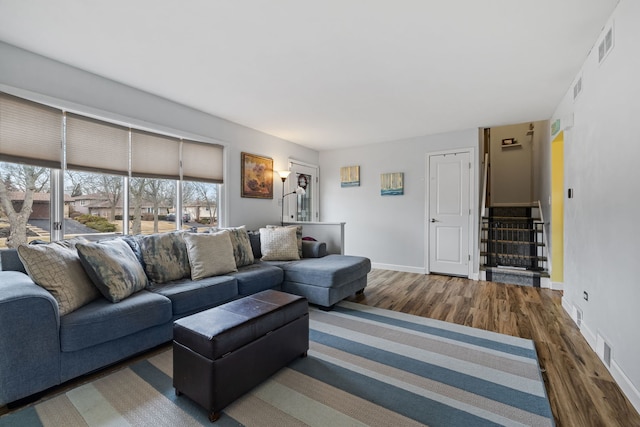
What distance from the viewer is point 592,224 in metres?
2.33

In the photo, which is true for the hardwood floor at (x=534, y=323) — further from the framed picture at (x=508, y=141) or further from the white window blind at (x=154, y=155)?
the framed picture at (x=508, y=141)

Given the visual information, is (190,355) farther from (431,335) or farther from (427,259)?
(427,259)

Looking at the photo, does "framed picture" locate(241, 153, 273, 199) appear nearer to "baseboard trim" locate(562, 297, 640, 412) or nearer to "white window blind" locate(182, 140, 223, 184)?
"white window blind" locate(182, 140, 223, 184)

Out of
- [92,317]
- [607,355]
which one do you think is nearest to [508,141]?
[607,355]

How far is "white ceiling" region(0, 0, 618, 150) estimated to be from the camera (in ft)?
6.19

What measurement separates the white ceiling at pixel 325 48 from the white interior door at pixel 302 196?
1.88m

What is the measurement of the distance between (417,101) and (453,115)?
84 cm

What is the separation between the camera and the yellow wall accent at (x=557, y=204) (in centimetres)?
381

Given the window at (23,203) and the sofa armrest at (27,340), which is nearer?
the sofa armrest at (27,340)

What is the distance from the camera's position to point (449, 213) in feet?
15.5

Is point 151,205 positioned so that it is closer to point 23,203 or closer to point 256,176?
point 23,203

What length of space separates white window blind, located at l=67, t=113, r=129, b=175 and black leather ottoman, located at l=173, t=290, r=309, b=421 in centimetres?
208

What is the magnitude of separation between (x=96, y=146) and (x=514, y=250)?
6.01 m

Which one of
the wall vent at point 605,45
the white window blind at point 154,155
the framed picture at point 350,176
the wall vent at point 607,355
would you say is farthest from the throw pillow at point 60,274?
the framed picture at point 350,176
